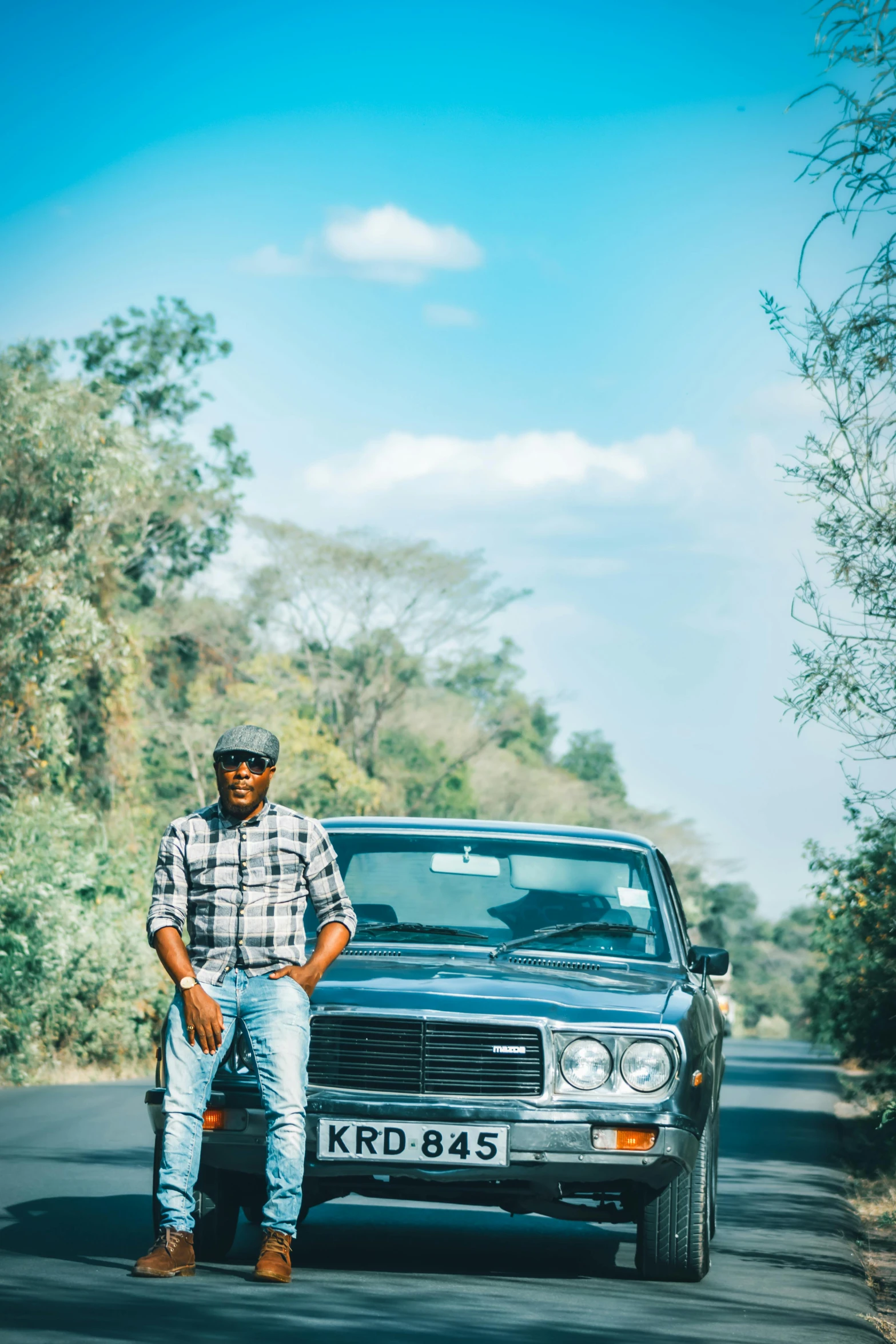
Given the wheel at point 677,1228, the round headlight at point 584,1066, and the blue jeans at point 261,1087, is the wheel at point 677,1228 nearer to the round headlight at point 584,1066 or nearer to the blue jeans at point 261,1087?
the round headlight at point 584,1066

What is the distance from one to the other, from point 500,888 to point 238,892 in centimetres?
178

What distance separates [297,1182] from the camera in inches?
248

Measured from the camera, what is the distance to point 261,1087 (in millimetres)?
6383

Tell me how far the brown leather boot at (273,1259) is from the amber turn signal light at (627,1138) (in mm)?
1140

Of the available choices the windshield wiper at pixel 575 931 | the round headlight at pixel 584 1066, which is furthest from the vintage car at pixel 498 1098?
the windshield wiper at pixel 575 931

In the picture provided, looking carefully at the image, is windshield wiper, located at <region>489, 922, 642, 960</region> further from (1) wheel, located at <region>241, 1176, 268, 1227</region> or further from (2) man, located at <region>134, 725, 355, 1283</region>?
(1) wheel, located at <region>241, 1176, 268, 1227</region>

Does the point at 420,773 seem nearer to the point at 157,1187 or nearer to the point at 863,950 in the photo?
the point at 863,950

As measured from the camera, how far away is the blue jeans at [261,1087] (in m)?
6.31

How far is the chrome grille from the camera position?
259 inches

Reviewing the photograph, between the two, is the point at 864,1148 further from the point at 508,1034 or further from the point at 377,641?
the point at 377,641

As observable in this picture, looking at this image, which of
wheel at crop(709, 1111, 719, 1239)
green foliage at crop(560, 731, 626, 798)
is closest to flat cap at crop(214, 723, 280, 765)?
wheel at crop(709, 1111, 719, 1239)

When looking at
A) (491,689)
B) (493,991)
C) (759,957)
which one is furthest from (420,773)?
(759,957)

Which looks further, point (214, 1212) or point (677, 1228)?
point (214, 1212)

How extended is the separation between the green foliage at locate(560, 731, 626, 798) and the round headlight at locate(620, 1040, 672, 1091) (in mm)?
95788
